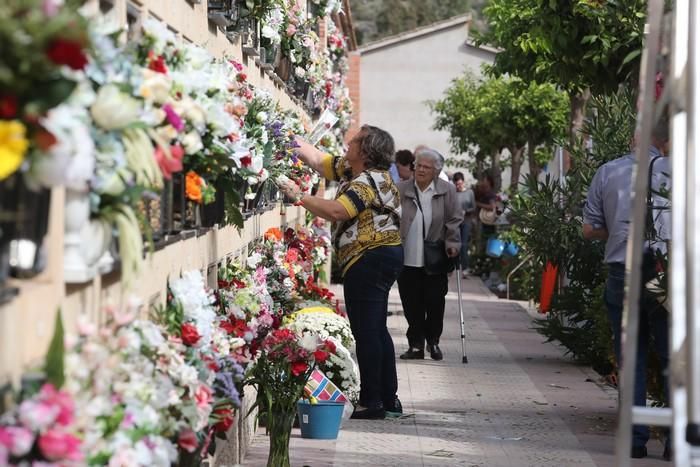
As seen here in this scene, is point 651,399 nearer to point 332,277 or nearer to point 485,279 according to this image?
point 332,277

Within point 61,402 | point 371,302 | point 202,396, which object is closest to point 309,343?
point 371,302

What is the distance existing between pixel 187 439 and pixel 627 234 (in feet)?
13.6

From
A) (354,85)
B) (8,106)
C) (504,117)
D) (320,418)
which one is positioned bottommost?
(320,418)

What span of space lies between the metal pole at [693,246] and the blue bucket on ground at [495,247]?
22889 mm

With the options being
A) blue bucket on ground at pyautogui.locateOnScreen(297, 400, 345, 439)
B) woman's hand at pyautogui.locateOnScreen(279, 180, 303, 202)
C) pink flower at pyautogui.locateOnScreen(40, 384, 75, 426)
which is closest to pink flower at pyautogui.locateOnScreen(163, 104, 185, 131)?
pink flower at pyautogui.locateOnScreen(40, 384, 75, 426)

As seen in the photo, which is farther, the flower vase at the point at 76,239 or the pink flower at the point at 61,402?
the flower vase at the point at 76,239

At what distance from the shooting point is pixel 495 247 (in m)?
27.5

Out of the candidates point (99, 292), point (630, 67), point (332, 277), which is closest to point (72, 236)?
point (99, 292)

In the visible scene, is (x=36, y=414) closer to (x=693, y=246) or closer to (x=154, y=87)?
(x=154, y=87)

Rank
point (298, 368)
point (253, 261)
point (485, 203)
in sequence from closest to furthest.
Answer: point (298, 368) → point (253, 261) → point (485, 203)

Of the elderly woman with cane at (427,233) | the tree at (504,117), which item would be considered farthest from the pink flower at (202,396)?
the tree at (504,117)

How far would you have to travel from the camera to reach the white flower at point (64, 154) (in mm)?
3459

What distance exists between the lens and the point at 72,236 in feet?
14.0

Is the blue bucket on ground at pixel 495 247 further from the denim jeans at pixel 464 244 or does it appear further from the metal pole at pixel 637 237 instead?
the metal pole at pixel 637 237
